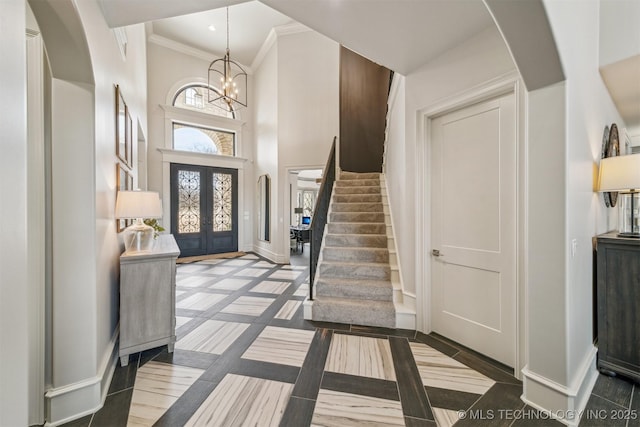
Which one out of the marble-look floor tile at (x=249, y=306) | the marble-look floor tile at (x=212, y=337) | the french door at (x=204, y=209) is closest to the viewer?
the marble-look floor tile at (x=212, y=337)

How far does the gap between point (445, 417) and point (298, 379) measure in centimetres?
103

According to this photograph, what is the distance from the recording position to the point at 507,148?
7.16ft

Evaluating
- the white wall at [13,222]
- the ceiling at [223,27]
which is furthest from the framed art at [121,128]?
the ceiling at [223,27]

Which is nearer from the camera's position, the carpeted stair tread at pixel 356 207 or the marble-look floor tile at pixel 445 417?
the marble-look floor tile at pixel 445 417

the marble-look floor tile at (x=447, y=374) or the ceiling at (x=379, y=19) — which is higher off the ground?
the ceiling at (x=379, y=19)

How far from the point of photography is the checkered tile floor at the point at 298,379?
1698mm

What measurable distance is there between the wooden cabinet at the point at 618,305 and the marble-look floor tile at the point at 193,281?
4.89 metres

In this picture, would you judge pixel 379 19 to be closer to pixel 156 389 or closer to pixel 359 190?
pixel 359 190

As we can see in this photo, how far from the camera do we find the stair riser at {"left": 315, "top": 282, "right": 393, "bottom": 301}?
10.2 ft

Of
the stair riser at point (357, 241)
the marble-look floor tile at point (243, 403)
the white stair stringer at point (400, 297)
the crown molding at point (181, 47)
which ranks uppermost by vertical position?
the crown molding at point (181, 47)

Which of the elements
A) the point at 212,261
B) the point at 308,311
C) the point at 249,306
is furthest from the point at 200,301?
the point at 212,261

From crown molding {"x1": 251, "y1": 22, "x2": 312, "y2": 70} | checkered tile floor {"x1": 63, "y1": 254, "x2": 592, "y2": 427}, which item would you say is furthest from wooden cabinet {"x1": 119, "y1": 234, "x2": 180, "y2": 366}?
crown molding {"x1": 251, "y1": 22, "x2": 312, "y2": 70}

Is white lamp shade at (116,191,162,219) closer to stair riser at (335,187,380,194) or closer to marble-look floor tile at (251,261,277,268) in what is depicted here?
stair riser at (335,187,380,194)

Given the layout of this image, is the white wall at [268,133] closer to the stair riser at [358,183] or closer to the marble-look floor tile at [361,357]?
the stair riser at [358,183]
